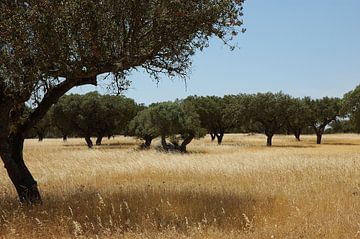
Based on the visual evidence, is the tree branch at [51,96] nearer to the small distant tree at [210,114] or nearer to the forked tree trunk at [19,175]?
the forked tree trunk at [19,175]

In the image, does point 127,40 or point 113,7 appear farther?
point 127,40

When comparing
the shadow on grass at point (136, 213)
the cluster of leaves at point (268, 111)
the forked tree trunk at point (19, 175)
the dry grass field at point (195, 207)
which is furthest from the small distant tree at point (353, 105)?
the forked tree trunk at point (19, 175)

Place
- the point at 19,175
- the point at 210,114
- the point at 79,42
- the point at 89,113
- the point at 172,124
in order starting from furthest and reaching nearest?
the point at 210,114 < the point at 89,113 < the point at 172,124 < the point at 19,175 < the point at 79,42

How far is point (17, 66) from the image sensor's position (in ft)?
30.7

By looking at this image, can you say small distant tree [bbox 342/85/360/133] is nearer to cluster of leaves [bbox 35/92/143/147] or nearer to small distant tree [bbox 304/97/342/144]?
small distant tree [bbox 304/97/342/144]

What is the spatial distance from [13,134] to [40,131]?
85.8 metres

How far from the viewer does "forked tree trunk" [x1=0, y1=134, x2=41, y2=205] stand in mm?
11219

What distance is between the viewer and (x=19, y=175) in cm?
1152

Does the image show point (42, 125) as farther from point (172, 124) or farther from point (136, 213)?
point (136, 213)

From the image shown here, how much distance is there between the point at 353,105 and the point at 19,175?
62.0m

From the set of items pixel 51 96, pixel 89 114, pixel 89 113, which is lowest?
pixel 51 96

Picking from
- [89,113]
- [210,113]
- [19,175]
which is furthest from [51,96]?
[210,113]

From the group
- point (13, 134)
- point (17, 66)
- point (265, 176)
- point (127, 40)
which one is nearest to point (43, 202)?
point (13, 134)

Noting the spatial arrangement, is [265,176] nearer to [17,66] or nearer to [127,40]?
[127,40]
